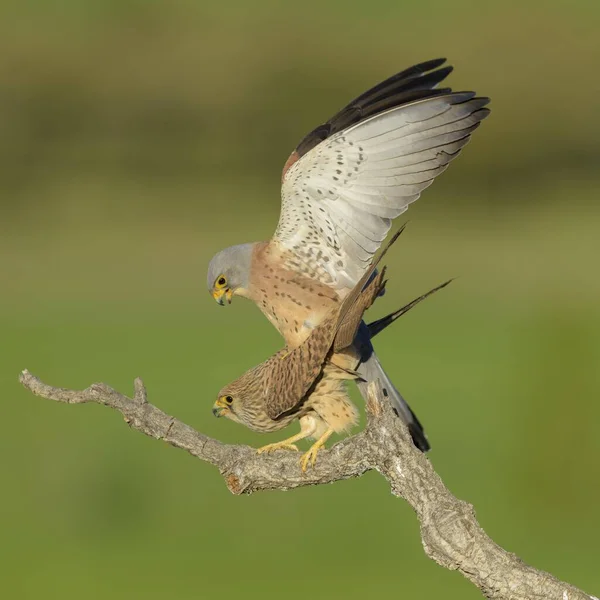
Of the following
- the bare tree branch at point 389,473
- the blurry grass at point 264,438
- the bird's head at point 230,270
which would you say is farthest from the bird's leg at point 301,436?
the blurry grass at point 264,438

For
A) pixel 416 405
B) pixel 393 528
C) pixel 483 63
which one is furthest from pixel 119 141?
pixel 393 528

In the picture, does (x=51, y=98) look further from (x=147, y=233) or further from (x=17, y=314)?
(x=17, y=314)

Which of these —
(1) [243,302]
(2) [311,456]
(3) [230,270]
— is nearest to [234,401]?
(3) [230,270]

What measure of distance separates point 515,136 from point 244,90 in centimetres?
585

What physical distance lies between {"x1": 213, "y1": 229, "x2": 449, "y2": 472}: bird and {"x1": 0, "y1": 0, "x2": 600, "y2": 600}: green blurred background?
873cm

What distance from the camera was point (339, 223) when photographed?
644 cm

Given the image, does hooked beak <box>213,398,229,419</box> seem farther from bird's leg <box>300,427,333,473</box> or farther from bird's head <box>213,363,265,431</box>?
bird's leg <box>300,427,333,473</box>

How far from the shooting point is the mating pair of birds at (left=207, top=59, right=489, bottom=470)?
6215 mm

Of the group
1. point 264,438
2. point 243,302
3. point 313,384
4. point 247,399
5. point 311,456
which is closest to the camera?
point 311,456

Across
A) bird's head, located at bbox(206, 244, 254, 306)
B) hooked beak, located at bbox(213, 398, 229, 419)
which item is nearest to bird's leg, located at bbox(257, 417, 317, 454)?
hooked beak, located at bbox(213, 398, 229, 419)

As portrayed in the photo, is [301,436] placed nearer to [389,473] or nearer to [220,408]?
[220,408]

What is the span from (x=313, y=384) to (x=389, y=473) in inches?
29.4

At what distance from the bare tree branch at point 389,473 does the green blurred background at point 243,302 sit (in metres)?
9.43

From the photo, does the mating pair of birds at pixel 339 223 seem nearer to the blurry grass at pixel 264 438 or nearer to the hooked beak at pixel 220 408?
the hooked beak at pixel 220 408
